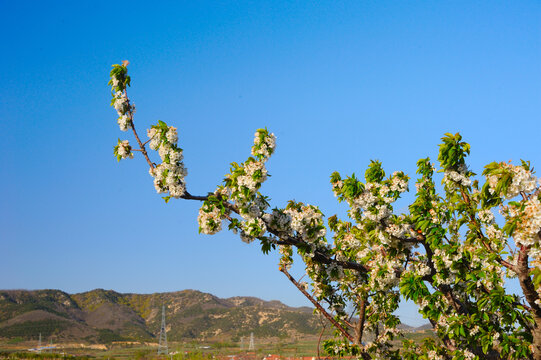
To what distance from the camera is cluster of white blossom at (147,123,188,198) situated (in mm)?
7422

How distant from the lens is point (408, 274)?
311 inches

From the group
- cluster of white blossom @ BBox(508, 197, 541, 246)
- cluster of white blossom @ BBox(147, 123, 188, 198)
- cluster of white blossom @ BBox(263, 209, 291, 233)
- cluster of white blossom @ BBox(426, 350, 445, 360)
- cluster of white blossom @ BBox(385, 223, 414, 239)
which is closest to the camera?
cluster of white blossom @ BBox(508, 197, 541, 246)

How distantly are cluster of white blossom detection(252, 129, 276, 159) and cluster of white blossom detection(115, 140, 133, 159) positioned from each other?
2.32 meters

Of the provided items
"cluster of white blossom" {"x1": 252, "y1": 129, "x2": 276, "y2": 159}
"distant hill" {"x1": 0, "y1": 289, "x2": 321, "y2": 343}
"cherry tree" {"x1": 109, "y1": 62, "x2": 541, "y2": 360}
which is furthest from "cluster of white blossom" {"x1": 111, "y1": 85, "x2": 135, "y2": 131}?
"distant hill" {"x1": 0, "y1": 289, "x2": 321, "y2": 343}

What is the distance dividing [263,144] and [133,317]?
15474 centimetres

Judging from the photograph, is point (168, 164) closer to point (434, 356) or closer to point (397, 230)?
point (397, 230)

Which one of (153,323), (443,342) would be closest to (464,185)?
(443,342)

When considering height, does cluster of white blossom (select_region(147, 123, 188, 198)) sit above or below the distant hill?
above

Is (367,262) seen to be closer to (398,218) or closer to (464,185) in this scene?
(398,218)

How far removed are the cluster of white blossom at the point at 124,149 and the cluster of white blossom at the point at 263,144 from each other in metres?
2.32

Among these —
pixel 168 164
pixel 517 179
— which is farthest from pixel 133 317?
pixel 517 179

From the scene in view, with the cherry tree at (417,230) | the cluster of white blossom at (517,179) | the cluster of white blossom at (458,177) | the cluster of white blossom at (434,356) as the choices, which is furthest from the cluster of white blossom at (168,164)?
the cluster of white blossom at (434,356)

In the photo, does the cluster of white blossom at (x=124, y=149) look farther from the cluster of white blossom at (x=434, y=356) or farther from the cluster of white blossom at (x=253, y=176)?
the cluster of white blossom at (x=434, y=356)

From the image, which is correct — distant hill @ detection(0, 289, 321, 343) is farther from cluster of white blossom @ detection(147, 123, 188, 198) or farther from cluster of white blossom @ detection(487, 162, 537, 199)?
cluster of white blossom @ detection(487, 162, 537, 199)
